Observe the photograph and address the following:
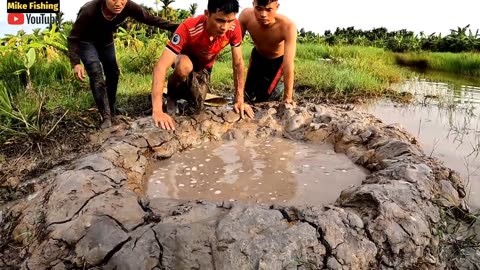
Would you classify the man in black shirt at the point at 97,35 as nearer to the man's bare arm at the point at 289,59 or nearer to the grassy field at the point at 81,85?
the grassy field at the point at 81,85

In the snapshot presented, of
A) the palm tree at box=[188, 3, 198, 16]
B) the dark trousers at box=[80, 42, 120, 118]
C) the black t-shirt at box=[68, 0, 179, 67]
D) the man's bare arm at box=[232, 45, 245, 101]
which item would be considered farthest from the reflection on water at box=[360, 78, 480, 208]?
the palm tree at box=[188, 3, 198, 16]

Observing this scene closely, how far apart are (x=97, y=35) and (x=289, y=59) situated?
5.83ft

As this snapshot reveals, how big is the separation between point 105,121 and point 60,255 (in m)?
1.91

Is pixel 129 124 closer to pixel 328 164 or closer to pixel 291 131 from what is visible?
pixel 291 131

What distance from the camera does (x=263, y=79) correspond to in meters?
5.04

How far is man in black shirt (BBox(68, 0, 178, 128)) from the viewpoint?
3805mm

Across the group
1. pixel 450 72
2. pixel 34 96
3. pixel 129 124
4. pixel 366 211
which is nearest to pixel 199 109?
pixel 129 124

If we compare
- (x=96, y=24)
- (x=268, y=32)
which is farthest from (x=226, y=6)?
(x=268, y=32)

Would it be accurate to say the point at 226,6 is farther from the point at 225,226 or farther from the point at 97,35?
the point at 225,226

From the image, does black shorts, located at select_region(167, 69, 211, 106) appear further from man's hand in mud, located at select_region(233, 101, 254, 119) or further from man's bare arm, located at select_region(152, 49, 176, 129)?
man's bare arm, located at select_region(152, 49, 176, 129)

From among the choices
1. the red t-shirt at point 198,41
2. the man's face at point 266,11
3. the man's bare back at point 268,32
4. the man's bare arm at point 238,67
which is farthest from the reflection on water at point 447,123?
the red t-shirt at point 198,41

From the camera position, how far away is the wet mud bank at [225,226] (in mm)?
1985

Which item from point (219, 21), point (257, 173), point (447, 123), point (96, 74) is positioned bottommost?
point (257, 173)

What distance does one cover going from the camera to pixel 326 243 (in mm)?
2064
